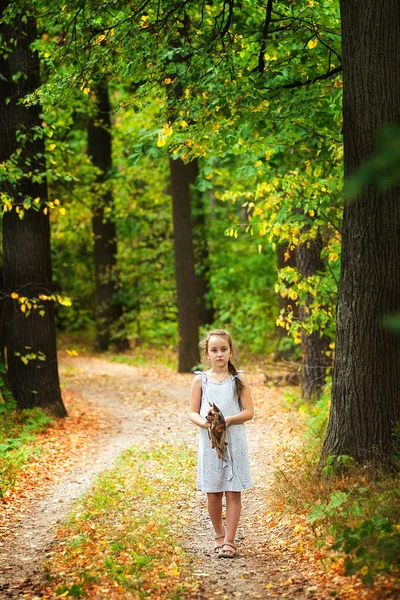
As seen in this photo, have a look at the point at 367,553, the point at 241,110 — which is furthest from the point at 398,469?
the point at 241,110

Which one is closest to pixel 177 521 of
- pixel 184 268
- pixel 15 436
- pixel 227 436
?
pixel 227 436

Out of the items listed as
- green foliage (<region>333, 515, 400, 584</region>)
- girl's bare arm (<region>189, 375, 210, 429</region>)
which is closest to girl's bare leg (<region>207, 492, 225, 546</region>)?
girl's bare arm (<region>189, 375, 210, 429</region>)

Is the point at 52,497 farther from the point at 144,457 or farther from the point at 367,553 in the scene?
the point at 367,553

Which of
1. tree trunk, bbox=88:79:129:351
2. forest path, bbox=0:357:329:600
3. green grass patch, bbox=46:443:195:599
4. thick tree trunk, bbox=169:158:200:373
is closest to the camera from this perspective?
green grass patch, bbox=46:443:195:599

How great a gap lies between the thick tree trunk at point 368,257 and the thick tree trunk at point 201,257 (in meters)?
17.5

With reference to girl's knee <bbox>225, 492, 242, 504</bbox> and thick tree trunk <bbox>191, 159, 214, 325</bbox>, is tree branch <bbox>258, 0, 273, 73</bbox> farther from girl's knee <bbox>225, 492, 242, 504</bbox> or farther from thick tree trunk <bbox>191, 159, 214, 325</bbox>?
thick tree trunk <bbox>191, 159, 214, 325</bbox>

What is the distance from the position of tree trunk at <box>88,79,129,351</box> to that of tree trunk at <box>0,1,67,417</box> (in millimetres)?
10094

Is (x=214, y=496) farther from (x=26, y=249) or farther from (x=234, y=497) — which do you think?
(x=26, y=249)

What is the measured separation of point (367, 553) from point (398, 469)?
165 centimetres

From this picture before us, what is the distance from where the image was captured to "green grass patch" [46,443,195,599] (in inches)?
214

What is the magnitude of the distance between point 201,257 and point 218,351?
19.0m

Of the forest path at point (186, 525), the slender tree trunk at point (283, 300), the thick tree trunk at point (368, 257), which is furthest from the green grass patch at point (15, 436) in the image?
the slender tree trunk at point (283, 300)

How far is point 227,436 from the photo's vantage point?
252 inches

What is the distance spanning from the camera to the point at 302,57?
28.8ft
